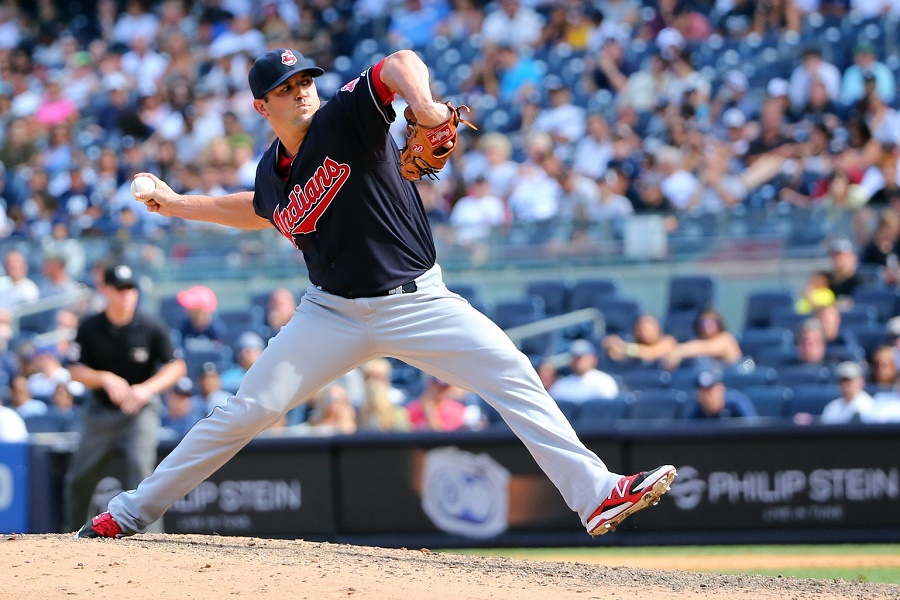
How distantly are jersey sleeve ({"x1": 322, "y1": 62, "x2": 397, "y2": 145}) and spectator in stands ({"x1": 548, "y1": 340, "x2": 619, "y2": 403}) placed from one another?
5624 millimetres

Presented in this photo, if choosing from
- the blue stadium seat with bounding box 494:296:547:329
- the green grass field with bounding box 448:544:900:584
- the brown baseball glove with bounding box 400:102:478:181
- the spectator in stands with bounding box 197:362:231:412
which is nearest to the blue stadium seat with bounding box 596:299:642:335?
the blue stadium seat with bounding box 494:296:547:329

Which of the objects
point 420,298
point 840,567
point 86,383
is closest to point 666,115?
point 840,567

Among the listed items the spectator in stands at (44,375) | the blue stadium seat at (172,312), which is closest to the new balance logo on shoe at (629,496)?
the spectator in stands at (44,375)

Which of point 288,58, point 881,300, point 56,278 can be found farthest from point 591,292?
point 288,58

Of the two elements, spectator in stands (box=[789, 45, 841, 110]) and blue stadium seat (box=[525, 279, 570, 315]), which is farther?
spectator in stands (box=[789, 45, 841, 110])

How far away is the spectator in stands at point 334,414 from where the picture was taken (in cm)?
966

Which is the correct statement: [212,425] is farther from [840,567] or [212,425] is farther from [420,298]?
[840,567]

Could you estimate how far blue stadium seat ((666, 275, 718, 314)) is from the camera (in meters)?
11.2

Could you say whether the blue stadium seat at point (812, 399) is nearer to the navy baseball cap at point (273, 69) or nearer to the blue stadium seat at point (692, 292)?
the blue stadium seat at point (692, 292)

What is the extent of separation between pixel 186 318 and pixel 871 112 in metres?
6.56

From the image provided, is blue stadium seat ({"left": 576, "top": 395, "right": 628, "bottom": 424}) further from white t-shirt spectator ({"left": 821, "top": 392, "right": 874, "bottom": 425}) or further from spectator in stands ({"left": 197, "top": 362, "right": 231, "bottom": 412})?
spectator in stands ({"left": 197, "top": 362, "right": 231, "bottom": 412})

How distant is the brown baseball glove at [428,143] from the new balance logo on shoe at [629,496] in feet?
4.23

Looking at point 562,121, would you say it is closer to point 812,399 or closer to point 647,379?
point 647,379

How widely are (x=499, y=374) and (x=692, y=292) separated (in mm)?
6802
